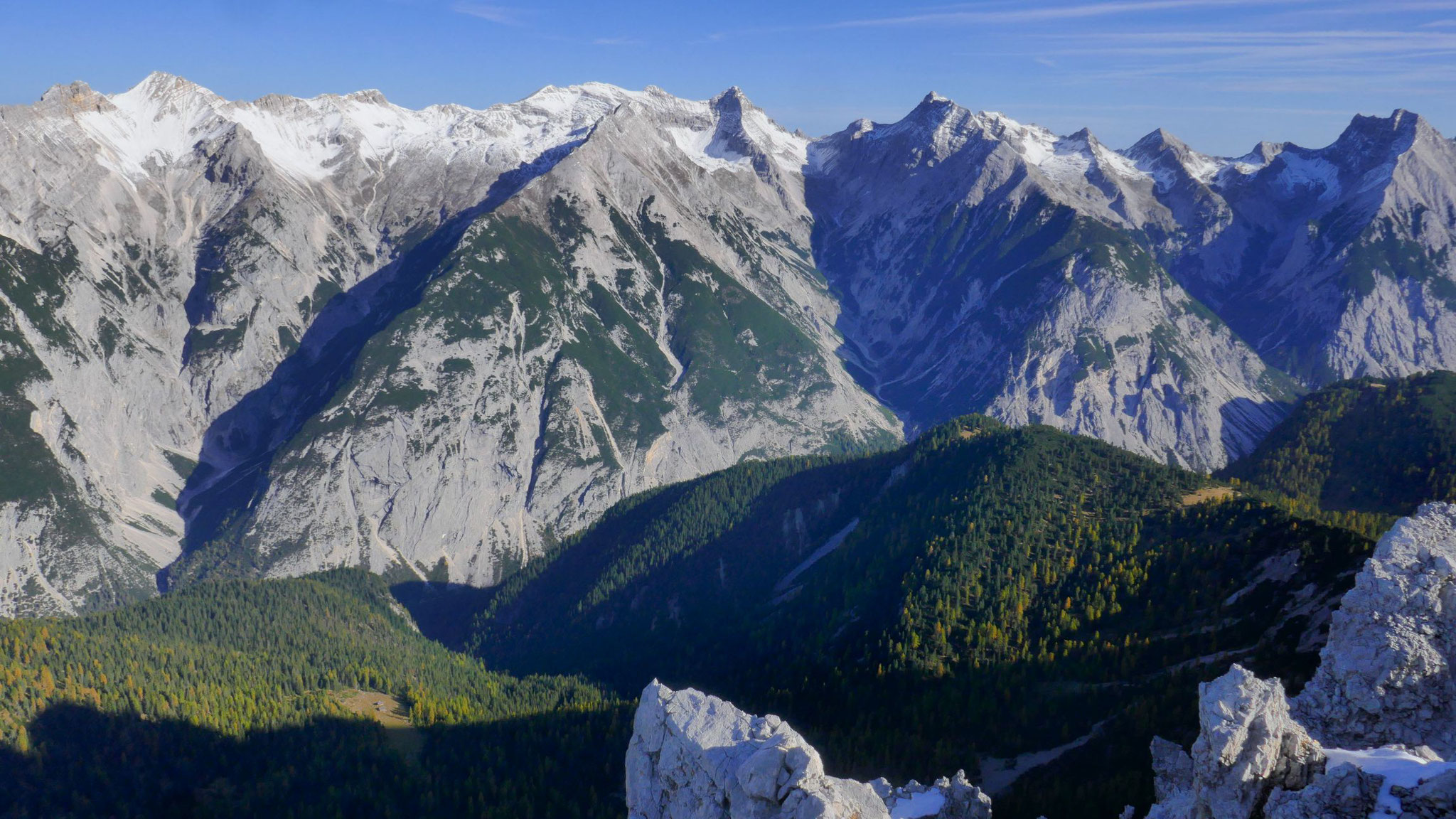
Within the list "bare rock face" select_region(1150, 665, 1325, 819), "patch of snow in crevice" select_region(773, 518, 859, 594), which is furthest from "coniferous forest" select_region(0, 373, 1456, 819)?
"bare rock face" select_region(1150, 665, 1325, 819)

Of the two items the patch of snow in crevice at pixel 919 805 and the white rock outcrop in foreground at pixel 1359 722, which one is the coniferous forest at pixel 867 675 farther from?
the white rock outcrop in foreground at pixel 1359 722

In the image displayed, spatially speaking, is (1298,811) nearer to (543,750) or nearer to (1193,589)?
(1193,589)

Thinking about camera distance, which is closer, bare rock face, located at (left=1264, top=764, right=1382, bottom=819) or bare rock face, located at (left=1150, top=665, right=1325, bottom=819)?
bare rock face, located at (left=1264, top=764, right=1382, bottom=819)

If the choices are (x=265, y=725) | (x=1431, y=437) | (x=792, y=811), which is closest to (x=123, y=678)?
(x=265, y=725)

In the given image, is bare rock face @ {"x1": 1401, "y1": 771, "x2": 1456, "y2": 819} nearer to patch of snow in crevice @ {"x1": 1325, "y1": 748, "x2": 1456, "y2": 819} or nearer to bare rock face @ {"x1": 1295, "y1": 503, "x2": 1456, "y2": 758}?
patch of snow in crevice @ {"x1": 1325, "y1": 748, "x2": 1456, "y2": 819}

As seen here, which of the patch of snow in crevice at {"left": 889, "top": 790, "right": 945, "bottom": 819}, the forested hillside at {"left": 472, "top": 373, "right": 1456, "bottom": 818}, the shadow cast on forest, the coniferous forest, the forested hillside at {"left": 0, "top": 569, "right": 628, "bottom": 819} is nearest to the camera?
the patch of snow in crevice at {"left": 889, "top": 790, "right": 945, "bottom": 819}

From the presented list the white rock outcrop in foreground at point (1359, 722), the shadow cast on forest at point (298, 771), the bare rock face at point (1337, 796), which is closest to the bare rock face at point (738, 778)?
the white rock outcrop in foreground at point (1359, 722)
